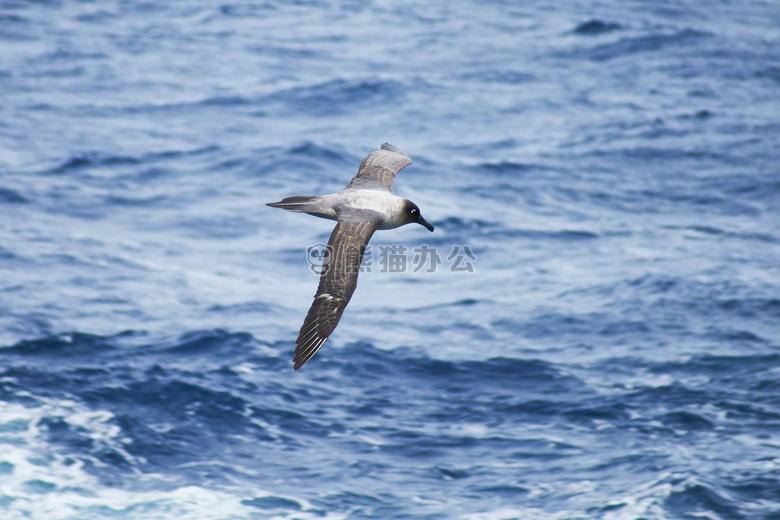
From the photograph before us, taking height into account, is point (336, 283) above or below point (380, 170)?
below

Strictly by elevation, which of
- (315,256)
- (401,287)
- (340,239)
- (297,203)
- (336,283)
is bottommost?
(401,287)

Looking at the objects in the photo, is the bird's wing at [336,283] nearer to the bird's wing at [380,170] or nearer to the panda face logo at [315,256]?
the bird's wing at [380,170]

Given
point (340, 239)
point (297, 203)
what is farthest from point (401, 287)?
point (340, 239)

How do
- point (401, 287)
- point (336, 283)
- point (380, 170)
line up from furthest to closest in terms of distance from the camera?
point (401, 287) < point (380, 170) < point (336, 283)

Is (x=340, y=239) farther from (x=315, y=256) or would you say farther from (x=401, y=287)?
(x=315, y=256)

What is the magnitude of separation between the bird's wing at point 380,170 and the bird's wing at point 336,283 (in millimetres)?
1667

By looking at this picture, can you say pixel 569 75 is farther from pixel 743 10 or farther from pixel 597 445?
pixel 597 445

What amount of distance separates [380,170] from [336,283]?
2.77 metres

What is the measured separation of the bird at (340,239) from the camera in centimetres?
1018

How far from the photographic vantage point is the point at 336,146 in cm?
2695

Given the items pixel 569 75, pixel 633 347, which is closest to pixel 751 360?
pixel 633 347

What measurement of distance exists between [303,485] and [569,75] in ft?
74.9

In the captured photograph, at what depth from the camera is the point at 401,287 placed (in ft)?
67.8

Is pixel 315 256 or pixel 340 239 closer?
pixel 340 239
